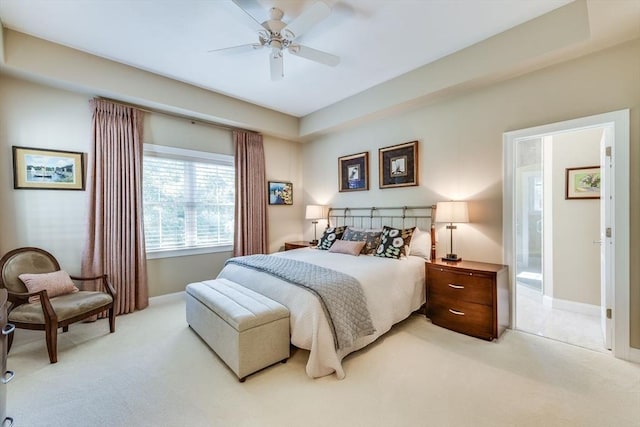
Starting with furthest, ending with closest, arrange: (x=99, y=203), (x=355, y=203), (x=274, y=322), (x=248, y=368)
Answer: (x=355, y=203)
(x=99, y=203)
(x=274, y=322)
(x=248, y=368)

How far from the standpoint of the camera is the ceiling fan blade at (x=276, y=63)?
8.73ft

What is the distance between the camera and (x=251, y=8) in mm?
2168

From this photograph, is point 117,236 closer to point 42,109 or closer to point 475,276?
point 42,109

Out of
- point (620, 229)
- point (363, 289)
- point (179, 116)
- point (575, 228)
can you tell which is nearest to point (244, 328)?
point (363, 289)

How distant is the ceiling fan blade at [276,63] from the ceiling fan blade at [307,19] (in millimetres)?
204

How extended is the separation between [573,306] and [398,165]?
2.92 metres

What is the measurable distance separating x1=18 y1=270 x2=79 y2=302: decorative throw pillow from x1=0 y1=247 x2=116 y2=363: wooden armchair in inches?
2.0

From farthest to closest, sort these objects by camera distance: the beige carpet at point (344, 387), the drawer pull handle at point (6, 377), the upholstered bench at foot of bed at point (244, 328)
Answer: the upholstered bench at foot of bed at point (244, 328) < the beige carpet at point (344, 387) < the drawer pull handle at point (6, 377)

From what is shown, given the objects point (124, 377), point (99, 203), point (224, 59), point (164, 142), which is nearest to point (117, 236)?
point (99, 203)

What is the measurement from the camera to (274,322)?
7.62ft

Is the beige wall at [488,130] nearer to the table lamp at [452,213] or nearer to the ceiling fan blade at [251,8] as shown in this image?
the table lamp at [452,213]

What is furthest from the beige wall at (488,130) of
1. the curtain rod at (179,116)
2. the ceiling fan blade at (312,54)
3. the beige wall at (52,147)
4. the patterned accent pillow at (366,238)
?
the beige wall at (52,147)

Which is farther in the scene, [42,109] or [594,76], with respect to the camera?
[42,109]

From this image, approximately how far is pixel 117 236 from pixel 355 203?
3509mm
